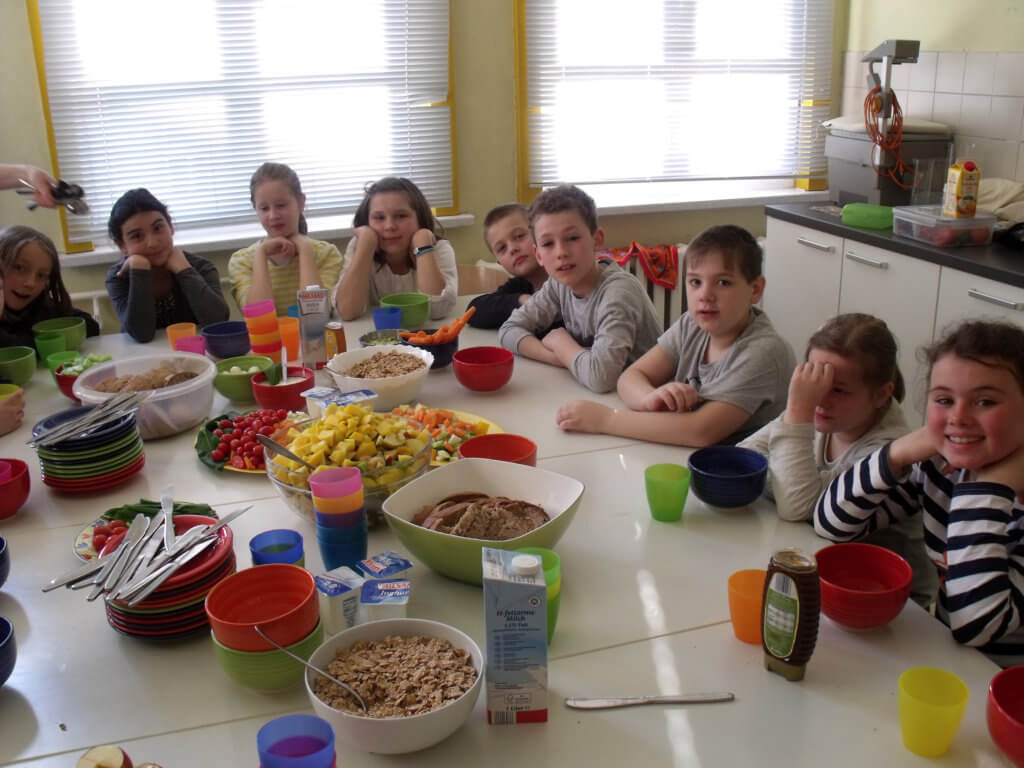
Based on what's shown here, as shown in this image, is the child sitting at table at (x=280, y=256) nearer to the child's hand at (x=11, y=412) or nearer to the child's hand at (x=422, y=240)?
the child's hand at (x=422, y=240)

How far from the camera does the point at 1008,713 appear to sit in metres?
0.93

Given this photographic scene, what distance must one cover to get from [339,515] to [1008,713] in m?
0.86

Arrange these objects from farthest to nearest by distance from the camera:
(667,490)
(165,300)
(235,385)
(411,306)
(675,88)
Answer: (675,88)
(165,300)
(411,306)
(235,385)
(667,490)

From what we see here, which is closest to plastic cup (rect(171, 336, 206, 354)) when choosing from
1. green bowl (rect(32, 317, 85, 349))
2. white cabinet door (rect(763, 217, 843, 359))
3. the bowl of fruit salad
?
green bowl (rect(32, 317, 85, 349))

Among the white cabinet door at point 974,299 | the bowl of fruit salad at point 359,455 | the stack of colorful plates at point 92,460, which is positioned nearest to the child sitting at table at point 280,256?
the stack of colorful plates at point 92,460

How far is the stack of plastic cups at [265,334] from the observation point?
2.24m

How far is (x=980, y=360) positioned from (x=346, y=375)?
51.2 inches

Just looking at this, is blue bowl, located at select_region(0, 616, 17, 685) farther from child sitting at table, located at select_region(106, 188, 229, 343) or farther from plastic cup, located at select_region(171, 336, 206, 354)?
child sitting at table, located at select_region(106, 188, 229, 343)

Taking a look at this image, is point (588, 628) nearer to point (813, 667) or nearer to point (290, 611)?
point (813, 667)

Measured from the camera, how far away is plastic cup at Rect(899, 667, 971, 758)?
2.99 ft

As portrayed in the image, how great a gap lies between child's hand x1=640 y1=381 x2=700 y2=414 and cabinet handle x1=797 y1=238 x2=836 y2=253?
6.07 feet

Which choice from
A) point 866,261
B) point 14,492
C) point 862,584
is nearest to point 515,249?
point 866,261

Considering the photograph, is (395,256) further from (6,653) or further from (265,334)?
(6,653)

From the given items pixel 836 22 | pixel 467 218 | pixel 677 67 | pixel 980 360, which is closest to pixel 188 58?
pixel 467 218
